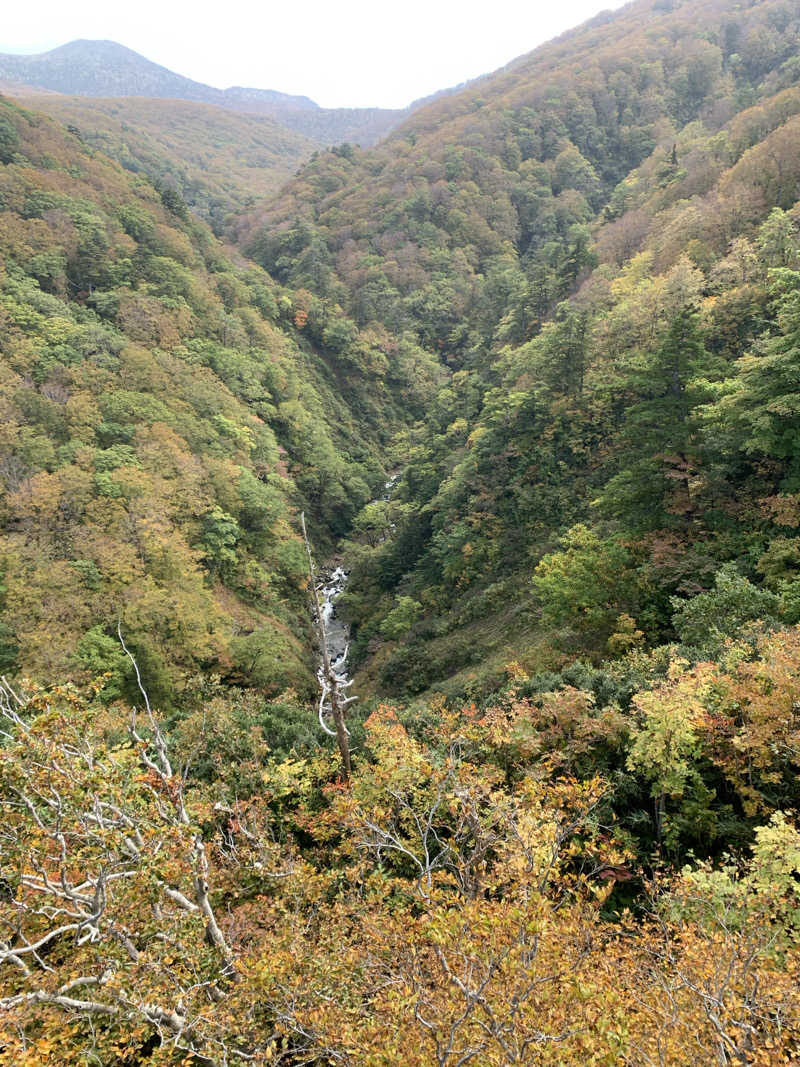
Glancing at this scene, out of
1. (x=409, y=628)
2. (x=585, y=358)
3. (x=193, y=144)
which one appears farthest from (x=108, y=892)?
(x=193, y=144)

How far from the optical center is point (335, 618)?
3953 centimetres

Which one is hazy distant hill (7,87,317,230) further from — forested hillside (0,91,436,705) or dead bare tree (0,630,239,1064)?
dead bare tree (0,630,239,1064)

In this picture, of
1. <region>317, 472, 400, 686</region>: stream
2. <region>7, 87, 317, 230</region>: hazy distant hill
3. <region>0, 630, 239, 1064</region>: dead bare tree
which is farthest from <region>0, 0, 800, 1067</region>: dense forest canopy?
<region>7, 87, 317, 230</region>: hazy distant hill

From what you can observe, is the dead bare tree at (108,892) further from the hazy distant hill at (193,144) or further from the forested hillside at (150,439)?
the hazy distant hill at (193,144)

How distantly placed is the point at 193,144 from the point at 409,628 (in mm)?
169074

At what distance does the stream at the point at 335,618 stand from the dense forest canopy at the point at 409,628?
208 centimetres

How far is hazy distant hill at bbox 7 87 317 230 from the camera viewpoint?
101 metres

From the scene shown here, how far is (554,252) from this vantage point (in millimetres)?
54844

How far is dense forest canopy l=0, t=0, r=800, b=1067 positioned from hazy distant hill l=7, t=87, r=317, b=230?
1944 inches

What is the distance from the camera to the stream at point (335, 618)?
34250 mm

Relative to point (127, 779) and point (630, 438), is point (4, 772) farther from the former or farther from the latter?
point (630, 438)

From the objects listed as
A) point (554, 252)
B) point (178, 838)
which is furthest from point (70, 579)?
point (554, 252)

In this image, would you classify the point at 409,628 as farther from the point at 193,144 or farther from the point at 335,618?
the point at 193,144

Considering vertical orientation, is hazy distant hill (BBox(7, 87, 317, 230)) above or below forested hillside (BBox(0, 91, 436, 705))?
above
